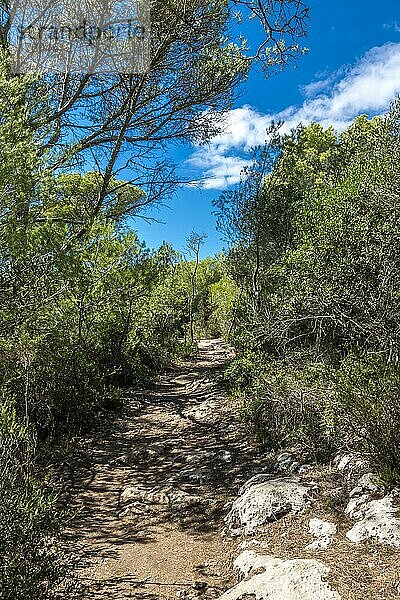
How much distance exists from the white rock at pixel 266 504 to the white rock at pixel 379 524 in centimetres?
62

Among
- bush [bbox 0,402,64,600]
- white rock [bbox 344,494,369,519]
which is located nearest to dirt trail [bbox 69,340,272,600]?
bush [bbox 0,402,64,600]

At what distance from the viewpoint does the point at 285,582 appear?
3281mm

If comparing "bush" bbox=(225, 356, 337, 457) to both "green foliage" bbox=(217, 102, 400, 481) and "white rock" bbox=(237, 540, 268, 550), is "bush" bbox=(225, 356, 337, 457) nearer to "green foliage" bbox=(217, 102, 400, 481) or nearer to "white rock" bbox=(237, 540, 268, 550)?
"green foliage" bbox=(217, 102, 400, 481)

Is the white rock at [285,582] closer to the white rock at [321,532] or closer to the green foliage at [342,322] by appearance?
the white rock at [321,532]

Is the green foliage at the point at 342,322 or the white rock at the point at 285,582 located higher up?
the green foliage at the point at 342,322

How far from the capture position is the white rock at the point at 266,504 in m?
4.42

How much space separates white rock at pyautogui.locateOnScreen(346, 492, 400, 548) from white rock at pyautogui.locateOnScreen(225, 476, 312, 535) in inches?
24.5

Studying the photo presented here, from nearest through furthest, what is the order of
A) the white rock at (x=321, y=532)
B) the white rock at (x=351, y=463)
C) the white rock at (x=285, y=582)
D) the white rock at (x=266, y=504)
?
the white rock at (x=285, y=582), the white rock at (x=321, y=532), the white rock at (x=266, y=504), the white rock at (x=351, y=463)

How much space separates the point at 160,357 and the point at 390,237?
7994mm

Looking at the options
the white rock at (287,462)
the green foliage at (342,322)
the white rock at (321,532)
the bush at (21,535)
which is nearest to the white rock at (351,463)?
the green foliage at (342,322)

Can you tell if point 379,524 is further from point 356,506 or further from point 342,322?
point 342,322

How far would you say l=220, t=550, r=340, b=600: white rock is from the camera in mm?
3133

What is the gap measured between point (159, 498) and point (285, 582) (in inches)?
95.9

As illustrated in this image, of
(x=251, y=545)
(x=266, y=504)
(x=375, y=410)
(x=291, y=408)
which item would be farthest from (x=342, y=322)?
(x=251, y=545)
